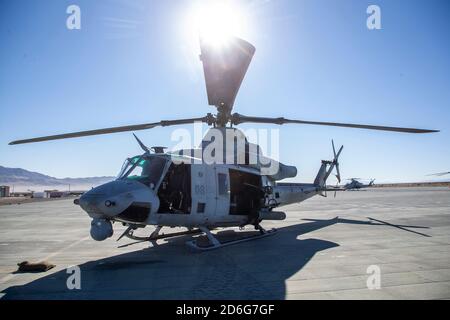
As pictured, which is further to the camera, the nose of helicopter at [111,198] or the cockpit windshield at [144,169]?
the cockpit windshield at [144,169]

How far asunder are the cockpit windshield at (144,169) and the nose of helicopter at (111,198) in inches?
16.0

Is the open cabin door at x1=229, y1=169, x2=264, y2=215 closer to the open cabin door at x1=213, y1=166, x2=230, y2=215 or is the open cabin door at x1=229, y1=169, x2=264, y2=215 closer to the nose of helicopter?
the open cabin door at x1=213, y1=166, x2=230, y2=215

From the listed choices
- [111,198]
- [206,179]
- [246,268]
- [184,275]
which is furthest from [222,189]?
[184,275]

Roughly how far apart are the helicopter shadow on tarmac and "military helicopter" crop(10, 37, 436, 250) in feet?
2.44

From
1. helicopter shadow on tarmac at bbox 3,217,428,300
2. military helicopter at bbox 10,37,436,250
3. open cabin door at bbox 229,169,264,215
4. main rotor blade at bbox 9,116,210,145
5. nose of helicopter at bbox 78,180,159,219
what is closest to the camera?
helicopter shadow on tarmac at bbox 3,217,428,300

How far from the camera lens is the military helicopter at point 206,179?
23.7 feet

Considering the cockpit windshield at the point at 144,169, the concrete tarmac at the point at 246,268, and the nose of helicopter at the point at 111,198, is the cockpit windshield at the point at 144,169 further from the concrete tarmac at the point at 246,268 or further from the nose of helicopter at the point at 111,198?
the concrete tarmac at the point at 246,268

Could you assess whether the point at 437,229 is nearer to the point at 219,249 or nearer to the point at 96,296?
the point at 219,249

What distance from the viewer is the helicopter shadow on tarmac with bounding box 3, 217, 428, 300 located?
198 inches

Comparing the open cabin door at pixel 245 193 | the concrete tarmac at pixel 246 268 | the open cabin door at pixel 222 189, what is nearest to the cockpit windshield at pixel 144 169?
the open cabin door at pixel 222 189

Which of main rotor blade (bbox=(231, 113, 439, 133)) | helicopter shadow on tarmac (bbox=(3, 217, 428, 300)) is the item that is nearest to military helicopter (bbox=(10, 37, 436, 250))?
main rotor blade (bbox=(231, 113, 439, 133))
